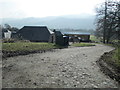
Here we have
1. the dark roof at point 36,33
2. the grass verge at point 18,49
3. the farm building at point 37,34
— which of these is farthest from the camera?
the dark roof at point 36,33

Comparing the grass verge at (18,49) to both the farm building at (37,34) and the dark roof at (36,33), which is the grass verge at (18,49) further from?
the dark roof at (36,33)

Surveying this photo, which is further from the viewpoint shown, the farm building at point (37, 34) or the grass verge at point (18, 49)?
the farm building at point (37, 34)

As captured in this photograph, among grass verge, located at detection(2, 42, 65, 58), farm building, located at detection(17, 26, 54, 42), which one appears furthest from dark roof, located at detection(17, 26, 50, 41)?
grass verge, located at detection(2, 42, 65, 58)

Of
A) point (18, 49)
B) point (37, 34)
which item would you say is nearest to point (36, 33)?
point (37, 34)

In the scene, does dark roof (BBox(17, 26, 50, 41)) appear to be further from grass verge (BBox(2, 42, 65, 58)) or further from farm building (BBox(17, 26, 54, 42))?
grass verge (BBox(2, 42, 65, 58))

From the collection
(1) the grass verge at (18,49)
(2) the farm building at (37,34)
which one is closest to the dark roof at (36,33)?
(2) the farm building at (37,34)

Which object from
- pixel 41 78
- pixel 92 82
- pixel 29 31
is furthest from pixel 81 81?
pixel 29 31

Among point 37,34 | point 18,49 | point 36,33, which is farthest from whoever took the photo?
point 36,33

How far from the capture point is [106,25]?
2095 cm

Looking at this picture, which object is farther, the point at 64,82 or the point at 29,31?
the point at 29,31

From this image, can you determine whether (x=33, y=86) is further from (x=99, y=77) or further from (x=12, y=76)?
(x=99, y=77)

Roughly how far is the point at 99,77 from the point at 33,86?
103 inches

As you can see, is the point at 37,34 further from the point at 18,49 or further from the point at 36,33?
the point at 18,49

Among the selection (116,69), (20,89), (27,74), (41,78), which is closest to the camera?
(20,89)
